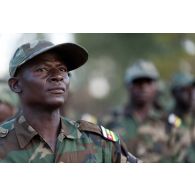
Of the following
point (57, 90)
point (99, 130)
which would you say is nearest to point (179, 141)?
point (99, 130)

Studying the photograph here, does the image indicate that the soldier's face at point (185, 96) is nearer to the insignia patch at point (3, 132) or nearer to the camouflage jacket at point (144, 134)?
the camouflage jacket at point (144, 134)

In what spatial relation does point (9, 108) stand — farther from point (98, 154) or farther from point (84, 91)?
point (84, 91)

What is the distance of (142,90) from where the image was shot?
418 inches

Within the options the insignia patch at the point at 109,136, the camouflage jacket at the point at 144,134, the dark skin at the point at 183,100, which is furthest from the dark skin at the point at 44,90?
the dark skin at the point at 183,100

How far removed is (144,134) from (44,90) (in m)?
5.44

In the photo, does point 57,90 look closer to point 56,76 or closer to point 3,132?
point 56,76

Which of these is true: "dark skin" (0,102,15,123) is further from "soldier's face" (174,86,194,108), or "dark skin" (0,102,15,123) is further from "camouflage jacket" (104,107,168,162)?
"soldier's face" (174,86,194,108)

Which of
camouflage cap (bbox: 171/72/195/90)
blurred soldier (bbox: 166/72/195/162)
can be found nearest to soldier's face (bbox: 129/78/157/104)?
blurred soldier (bbox: 166/72/195/162)

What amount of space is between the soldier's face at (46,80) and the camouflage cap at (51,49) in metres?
0.06

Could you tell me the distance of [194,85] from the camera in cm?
1198

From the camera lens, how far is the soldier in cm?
459

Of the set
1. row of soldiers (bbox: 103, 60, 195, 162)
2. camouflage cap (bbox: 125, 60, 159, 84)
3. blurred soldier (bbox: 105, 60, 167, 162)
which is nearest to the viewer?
row of soldiers (bbox: 103, 60, 195, 162)

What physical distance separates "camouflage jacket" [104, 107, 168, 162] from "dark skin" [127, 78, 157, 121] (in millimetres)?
110

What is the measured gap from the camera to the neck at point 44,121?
15.4ft
